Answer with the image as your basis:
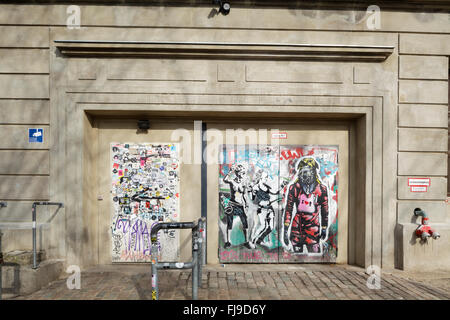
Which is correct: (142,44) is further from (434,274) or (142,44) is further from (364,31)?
(434,274)

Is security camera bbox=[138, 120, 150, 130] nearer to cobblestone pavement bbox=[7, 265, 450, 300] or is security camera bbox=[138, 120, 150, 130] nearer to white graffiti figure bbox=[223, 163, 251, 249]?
white graffiti figure bbox=[223, 163, 251, 249]

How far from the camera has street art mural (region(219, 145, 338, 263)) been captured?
530 centimetres

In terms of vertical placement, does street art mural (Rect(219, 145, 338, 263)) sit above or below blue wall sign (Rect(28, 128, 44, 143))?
below

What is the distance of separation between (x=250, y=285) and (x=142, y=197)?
254 cm

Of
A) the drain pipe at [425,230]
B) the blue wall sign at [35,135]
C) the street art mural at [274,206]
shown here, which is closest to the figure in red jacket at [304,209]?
the street art mural at [274,206]

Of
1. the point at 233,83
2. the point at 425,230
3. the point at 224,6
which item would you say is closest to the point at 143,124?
the point at 233,83

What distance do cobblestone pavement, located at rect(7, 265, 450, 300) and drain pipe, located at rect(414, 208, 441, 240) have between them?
0.80 m

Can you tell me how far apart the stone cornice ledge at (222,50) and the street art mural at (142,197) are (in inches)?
66.3

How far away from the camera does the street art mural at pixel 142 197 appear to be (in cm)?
525

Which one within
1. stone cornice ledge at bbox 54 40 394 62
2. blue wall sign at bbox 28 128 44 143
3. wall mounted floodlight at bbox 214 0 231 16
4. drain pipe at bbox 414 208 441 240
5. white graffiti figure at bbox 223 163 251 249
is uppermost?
wall mounted floodlight at bbox 214 0 231 16

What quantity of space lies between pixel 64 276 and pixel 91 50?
3.97 meters

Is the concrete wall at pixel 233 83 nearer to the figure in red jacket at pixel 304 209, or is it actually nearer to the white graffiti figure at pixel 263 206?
the figure in red jacket at pixel 304 209

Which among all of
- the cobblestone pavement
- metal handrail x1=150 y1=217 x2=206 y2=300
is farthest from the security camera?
the cobblestone pavement

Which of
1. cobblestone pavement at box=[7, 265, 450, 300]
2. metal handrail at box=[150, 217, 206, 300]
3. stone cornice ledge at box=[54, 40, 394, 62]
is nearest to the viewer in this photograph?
metal handrail at box=[150, 217, 206, 300]
